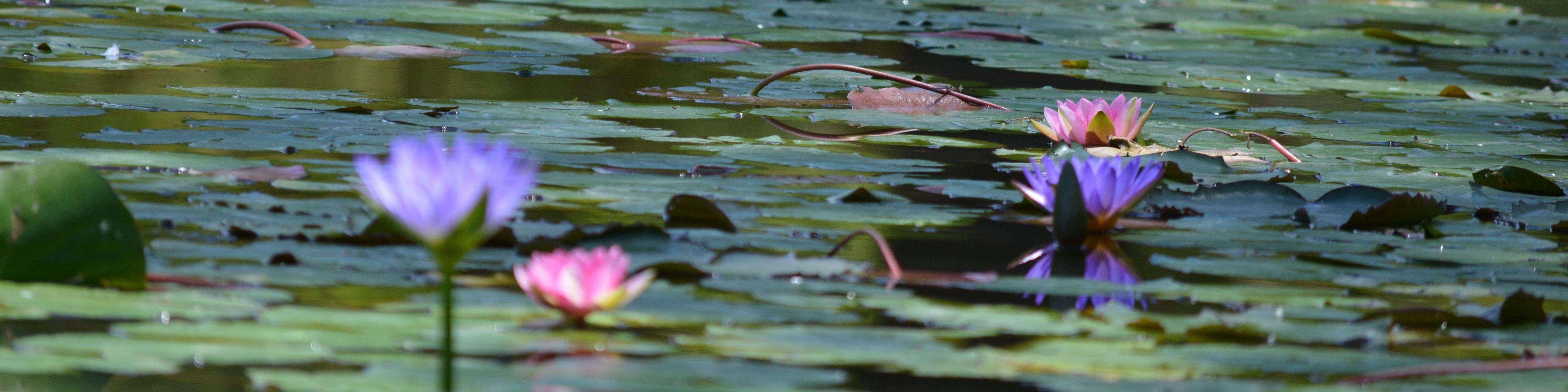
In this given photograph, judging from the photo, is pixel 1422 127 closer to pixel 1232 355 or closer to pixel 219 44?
pixel 1232 355

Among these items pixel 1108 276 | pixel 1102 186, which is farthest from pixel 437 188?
pixel 1102 186

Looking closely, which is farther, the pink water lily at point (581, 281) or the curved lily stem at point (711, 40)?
the curved lily stem at point (711, 40)

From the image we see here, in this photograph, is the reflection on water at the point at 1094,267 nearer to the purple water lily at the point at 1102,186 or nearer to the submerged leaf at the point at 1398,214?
the purple water lily at the point at 1102,186

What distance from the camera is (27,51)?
3.38 meters

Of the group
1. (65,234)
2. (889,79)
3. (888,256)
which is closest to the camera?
(65,234)

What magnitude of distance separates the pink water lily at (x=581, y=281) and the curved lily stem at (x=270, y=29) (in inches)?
105

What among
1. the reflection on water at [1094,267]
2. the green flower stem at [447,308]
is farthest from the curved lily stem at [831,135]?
the green flower stem at [447,308]

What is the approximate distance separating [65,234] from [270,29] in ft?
8.48

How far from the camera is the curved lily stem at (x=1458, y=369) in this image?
1.09 m

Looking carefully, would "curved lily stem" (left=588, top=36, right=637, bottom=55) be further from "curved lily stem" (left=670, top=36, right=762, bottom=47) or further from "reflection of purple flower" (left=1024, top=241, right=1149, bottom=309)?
"reflection of purple flower" (left=1024, top=241, right=1149, bottom=309)

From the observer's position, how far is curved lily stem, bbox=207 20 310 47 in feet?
11.9

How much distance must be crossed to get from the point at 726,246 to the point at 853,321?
1.05 feet

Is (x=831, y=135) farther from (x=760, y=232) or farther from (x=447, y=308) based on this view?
(x=447, y=308)

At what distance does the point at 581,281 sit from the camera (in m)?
1.13
